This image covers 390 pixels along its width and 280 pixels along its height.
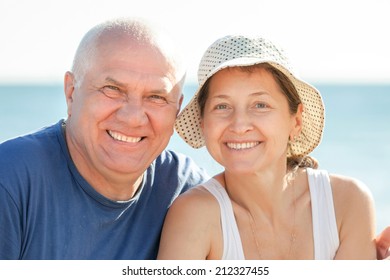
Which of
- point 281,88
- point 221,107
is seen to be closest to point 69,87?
point 221,107

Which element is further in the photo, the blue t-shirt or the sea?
the sea

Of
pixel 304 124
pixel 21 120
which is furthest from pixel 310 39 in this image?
pixel 304 124

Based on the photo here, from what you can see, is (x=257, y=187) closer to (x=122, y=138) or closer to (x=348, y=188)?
(x=348, y=188)

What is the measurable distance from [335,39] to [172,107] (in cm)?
1797

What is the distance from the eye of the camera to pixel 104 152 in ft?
12.0

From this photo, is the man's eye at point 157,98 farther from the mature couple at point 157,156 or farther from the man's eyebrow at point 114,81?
the man's eyebrow at point 114,81

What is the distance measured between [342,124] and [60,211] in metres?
14.8

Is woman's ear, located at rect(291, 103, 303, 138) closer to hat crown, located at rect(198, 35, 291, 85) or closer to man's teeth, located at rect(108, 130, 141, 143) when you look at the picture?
hat crown, located at rect(198, 35, 291, 85)

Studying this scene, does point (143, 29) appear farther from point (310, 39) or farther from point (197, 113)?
point (310, 39)

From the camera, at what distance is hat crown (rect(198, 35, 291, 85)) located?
3.60m

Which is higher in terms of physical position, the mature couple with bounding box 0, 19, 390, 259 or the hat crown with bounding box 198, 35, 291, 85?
the hat crown with bounding box 198, 35, 291, 85

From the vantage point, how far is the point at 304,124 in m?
4.00

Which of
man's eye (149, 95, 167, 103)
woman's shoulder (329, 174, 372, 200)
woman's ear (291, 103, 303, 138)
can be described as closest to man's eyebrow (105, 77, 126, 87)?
man's eye (149, 95, 167, 103)
